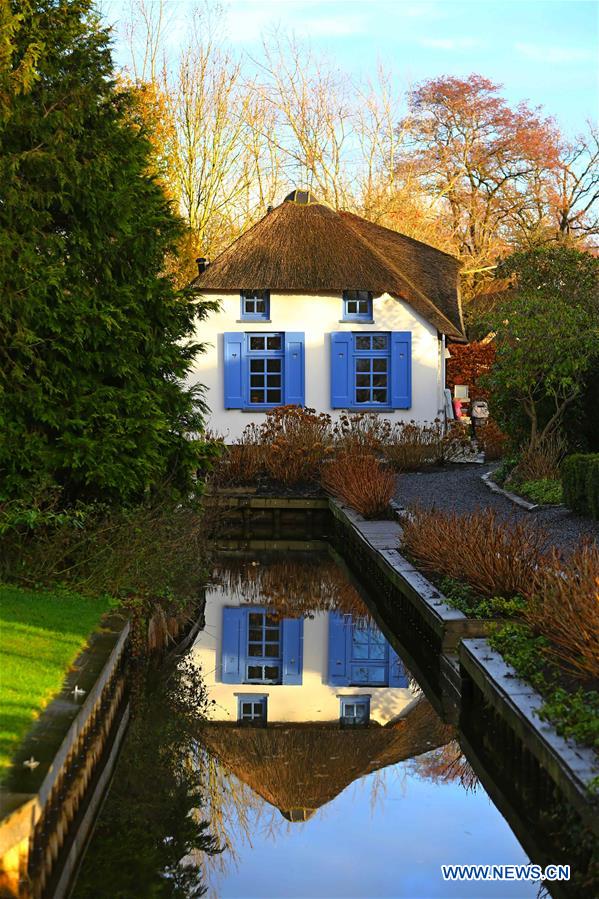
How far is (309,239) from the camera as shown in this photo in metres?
24.4

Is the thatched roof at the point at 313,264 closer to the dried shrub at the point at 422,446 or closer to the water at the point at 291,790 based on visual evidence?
the dried shrub at the point at 422,446

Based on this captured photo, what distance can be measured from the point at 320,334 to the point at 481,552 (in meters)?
14.7

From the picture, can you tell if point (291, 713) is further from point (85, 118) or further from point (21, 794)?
point (85, 118)

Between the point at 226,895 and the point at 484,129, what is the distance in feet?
112

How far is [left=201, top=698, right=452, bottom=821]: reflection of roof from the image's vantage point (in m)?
6.85

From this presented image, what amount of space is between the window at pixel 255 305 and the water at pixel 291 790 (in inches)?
547

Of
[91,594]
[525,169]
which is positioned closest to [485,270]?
[525,169]

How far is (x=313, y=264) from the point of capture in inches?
935

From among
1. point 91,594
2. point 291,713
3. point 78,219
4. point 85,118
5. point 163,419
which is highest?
point 85,118

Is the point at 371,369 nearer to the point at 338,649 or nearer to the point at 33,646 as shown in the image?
the point at 338,649

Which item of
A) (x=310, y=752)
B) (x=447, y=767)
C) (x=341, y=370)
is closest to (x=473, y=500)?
(x=341, y=370)

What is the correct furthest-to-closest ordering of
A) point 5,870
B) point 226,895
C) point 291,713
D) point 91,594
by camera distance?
point 91,594, point 291,713, point 226,895, point 5,870

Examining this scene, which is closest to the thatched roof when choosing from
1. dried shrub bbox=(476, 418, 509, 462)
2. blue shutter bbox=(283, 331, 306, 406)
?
blue shutter bbox=(283, 331, 306, 406)

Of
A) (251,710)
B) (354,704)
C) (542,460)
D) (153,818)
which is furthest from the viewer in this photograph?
(542,460)
